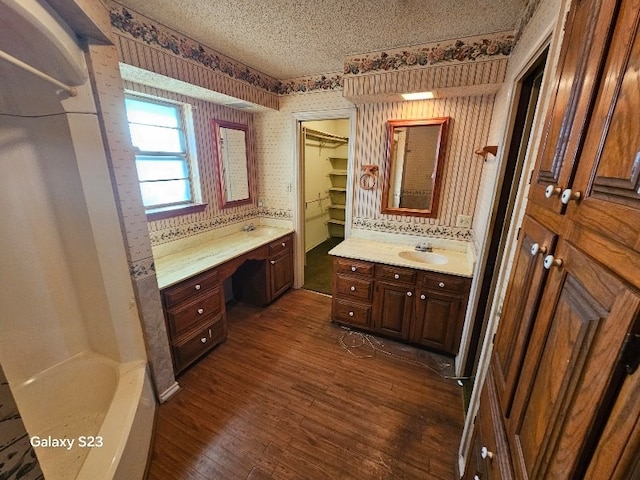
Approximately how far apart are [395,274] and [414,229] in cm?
66

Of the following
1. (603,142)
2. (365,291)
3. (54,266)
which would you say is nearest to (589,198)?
(603,142)

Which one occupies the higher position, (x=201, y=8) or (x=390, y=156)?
(x=201, y=8)

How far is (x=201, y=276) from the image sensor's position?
2.15 meters

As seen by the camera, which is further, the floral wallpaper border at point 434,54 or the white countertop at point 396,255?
the white countertop at point 396,255

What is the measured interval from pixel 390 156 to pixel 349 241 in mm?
988

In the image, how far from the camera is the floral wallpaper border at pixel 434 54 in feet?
6.34

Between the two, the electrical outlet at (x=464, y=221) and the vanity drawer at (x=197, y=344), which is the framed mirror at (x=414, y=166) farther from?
the vanity drawer at (x=197, y=344)

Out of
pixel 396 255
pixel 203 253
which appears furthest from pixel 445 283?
pixel 203 253

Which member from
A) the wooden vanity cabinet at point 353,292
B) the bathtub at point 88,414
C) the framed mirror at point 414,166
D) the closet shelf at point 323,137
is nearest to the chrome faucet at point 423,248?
the framed mirror at point 414,166

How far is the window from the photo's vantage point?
221 cm

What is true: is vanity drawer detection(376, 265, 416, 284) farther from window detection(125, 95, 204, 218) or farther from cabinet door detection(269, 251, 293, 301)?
window detection(125, 95, 204, 218)

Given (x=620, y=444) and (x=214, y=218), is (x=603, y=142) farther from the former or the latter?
(x=214, y=218)

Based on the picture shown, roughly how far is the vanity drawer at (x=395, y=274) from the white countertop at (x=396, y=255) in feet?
0.16

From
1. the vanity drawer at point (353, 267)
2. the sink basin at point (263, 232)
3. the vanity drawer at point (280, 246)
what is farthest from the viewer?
the sink basin at point (263, 232)
